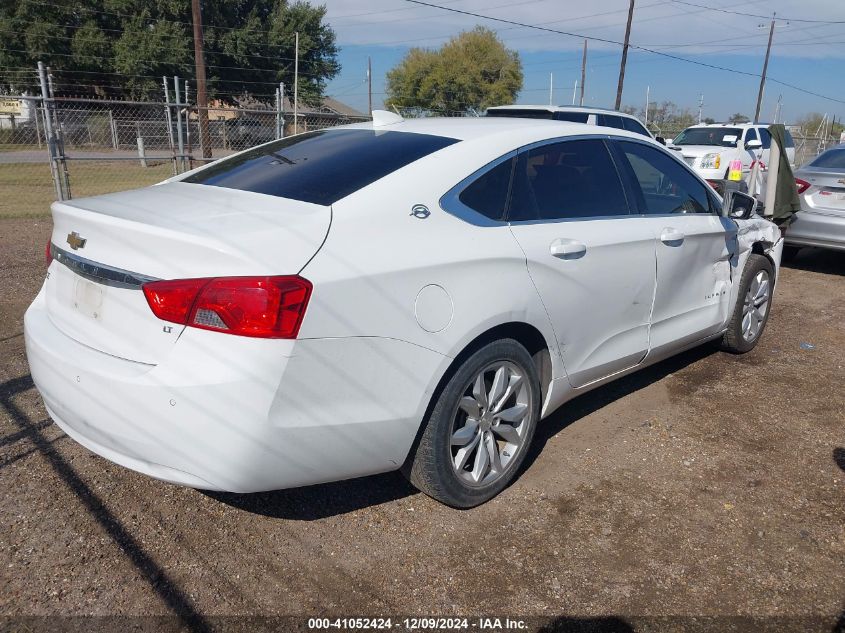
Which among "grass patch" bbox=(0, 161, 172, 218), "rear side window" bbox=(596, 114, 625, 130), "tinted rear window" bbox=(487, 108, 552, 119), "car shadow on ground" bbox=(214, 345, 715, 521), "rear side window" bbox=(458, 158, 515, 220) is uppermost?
"rear side window" bbox=(458, 158, 515, 220)

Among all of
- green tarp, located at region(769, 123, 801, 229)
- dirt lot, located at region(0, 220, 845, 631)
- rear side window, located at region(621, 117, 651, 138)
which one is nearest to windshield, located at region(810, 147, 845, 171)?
green tarp, located at region(769, 123, 801, 229)

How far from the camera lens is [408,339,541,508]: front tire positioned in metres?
2.88

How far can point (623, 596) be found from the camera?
2.65 m

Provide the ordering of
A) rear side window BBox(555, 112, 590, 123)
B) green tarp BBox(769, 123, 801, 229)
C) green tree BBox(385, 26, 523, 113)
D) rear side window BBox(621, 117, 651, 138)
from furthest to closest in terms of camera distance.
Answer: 1. green tree BBox(385, 26, 523, 113)
2. rear side window BBox(621, 117, 651, 138)
3. rear side window BBox(555, 112, 590, 123)
4. green tarp BBox(769, 123, 801, 229)

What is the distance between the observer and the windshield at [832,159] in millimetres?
8234

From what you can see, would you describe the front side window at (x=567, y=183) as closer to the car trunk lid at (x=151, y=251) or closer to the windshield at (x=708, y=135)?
the car trunk lid at (x=151, y=251)

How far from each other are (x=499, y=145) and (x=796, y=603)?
7.33 ft

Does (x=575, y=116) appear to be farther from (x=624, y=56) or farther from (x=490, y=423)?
(x=624, y=56)

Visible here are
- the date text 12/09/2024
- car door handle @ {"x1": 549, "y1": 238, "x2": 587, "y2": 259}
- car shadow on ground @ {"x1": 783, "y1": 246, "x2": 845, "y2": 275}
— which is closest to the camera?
the date text 12/09/2024

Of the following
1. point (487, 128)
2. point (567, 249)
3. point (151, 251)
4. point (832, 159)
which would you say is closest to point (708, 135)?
point (832, 159)

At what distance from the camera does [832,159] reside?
8391 millimetres

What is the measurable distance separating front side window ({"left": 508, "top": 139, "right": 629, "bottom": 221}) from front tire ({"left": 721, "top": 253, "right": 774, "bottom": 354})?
180 cm

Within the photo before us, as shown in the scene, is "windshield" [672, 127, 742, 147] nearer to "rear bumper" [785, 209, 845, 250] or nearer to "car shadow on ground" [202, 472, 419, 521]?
"rear bumper" [785, 209, 845, 250]

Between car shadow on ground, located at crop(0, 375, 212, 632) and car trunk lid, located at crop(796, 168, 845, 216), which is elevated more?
car trunk lid, located at crop(796, 168, 845, 216)
